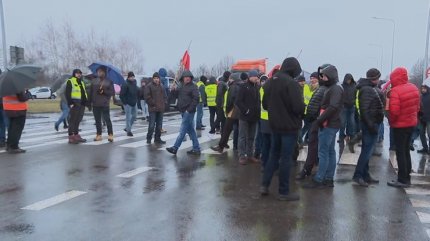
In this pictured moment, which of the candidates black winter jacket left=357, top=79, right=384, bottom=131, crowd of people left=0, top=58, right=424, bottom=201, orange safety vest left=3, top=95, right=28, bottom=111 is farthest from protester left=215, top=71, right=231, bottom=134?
black winter jacket left=357, top=79, right=384, bottom=131

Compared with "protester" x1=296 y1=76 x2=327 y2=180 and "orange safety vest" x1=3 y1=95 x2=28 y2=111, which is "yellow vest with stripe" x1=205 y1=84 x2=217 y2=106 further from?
"protester" x1=296 y1=76 x2=327 y2=180

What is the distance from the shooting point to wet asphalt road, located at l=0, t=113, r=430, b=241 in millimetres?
4996

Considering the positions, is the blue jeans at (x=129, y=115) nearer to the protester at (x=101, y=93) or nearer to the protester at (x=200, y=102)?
the protester at (x=101, y=93)

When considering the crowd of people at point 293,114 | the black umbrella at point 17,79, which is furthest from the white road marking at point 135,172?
the black umbrella at point 17,79

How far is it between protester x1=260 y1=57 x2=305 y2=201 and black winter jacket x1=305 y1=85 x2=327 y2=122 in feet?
3.00

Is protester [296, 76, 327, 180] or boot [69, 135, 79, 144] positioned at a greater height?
protester [296, 76, 327, 180]

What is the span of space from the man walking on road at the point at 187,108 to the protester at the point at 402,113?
426 cm

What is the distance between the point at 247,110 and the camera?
9047 mm

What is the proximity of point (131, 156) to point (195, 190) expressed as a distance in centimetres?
323

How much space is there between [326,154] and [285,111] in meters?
1.38

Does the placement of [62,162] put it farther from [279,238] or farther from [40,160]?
[279,238]

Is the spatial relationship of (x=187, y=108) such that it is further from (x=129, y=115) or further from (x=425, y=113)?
(x=425, y=113)

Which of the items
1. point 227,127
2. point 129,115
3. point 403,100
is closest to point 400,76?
point 403,100

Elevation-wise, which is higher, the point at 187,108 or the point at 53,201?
the point at 187,108
